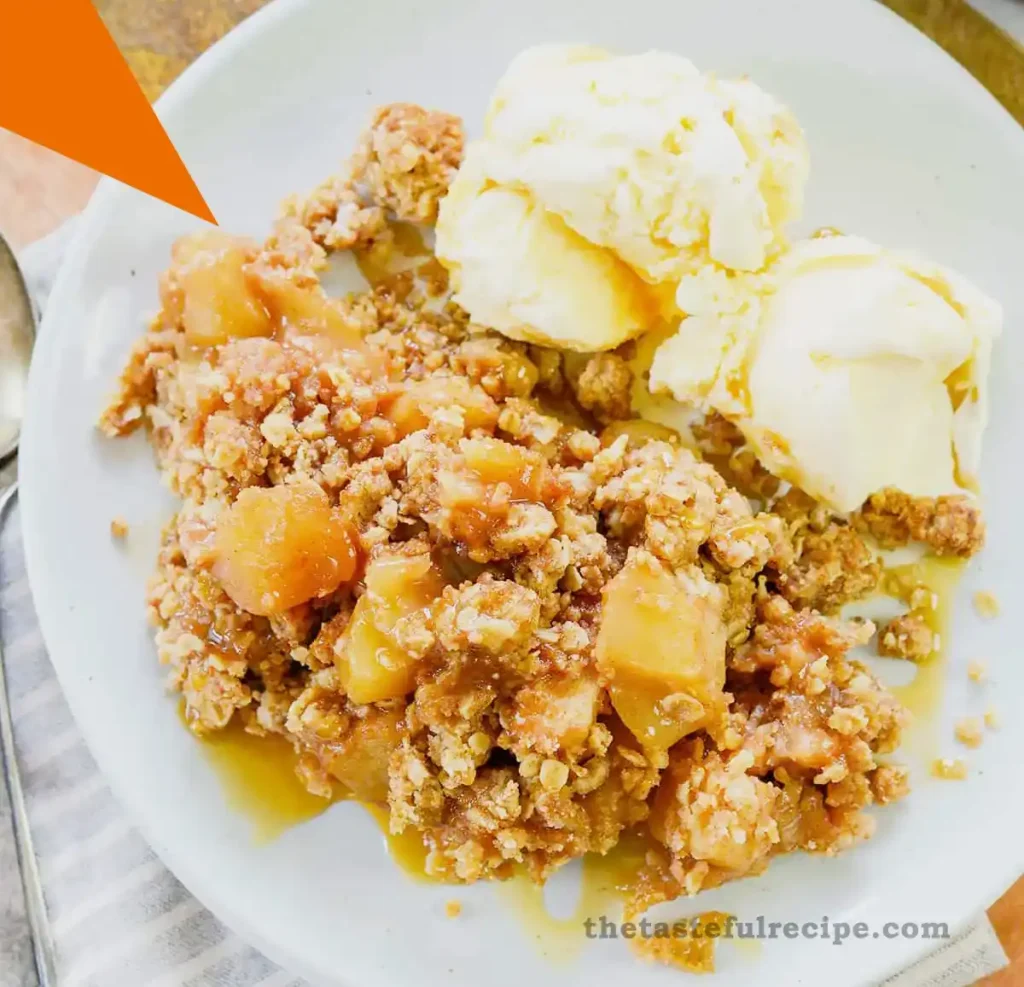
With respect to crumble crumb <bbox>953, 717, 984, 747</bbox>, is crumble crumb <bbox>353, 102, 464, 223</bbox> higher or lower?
higher

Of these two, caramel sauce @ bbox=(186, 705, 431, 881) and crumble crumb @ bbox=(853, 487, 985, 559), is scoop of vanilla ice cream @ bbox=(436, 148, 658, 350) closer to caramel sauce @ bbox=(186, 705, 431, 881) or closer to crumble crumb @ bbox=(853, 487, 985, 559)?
crumble crumb @ bbox=(853, 487, 985, 559)

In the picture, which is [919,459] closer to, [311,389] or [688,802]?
[688,802]

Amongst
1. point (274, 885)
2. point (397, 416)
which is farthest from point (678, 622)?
point (274, 885)

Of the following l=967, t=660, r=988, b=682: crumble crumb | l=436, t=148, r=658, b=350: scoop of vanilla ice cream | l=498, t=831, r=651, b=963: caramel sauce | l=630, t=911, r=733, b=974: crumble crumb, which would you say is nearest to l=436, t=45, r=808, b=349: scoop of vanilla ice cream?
l=436, t=148, r=658, b=350: scoop of vanilla ice cream

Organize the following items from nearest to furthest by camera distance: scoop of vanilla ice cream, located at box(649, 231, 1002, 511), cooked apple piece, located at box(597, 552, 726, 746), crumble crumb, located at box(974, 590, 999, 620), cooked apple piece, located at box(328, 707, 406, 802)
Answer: cooked apple piece, located at box(597, 552, 726, 746)
cooked apple piece, located at box(328, 707, 406, 802)
scoop of vanilla ice cream, located at box(649, 231, 1002, 511)
crumble crumb, located at box(974, 590, 999, 620)

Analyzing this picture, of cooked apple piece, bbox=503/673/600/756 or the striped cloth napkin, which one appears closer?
cooked apple piece, bbox=503/673/600/756

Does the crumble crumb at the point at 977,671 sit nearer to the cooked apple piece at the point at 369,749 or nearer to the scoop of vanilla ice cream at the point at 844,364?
the scoop of vanilla ice cream at the point at 844,364
